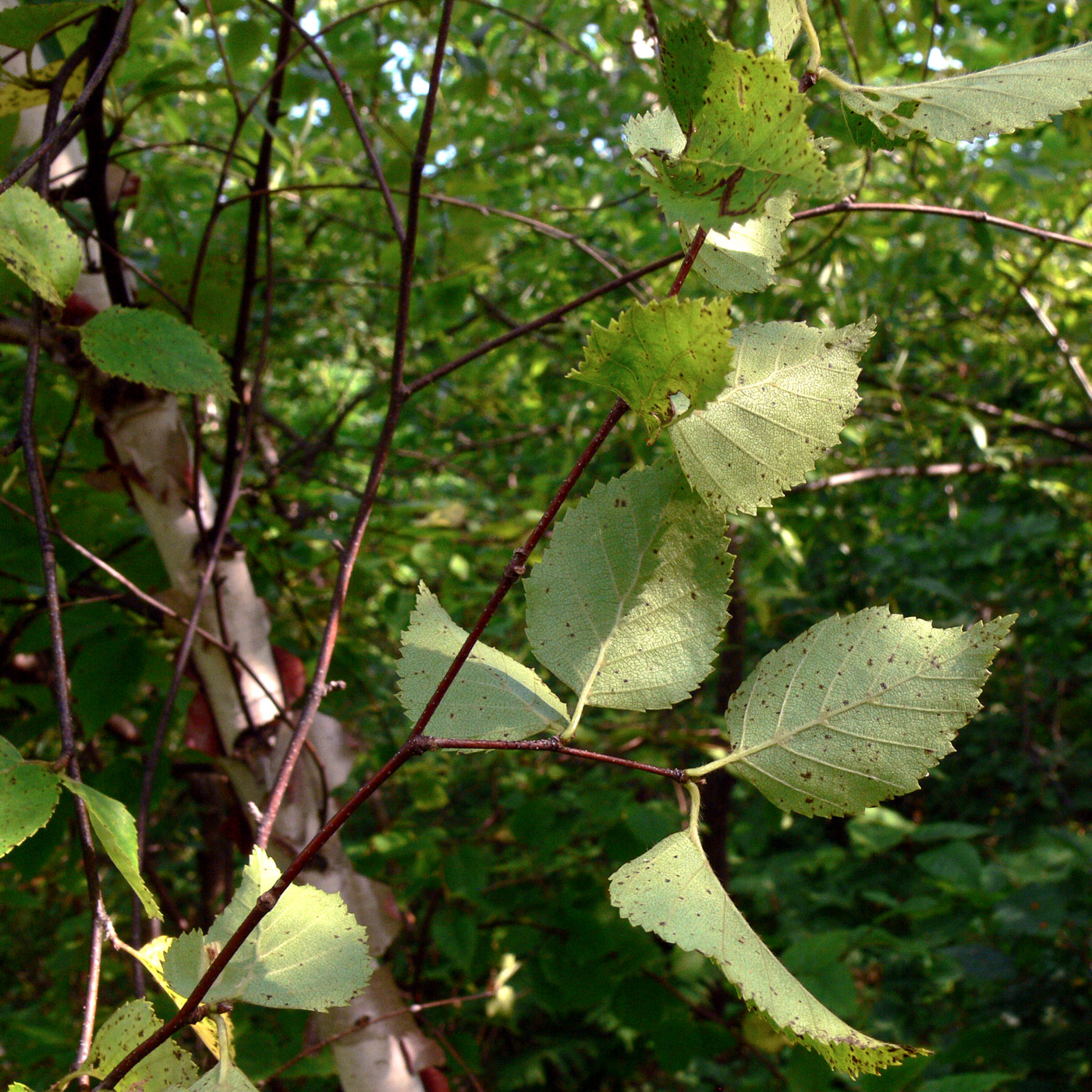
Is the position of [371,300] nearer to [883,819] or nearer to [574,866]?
[574,866]

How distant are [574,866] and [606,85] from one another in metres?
1.95

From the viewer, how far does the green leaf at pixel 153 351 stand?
55cm

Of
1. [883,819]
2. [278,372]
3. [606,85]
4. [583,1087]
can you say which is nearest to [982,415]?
[883,819]

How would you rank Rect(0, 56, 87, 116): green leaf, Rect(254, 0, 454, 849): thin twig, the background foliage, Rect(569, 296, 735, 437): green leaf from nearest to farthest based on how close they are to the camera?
Rect(569, 296, 735, 437): green leaf < Rect(254, 0, 454, 849): thin twig < Rect(0, 56, 87, 116): green leaf < the background foliage

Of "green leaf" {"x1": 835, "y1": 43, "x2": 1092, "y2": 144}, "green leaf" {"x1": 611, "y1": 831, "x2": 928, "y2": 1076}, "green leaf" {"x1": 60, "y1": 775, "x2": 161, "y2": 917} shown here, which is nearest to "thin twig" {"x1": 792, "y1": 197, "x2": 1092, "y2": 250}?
"green leaf" {"x1": 835, "y1": 43, "x2": 1092, "y2": 144}

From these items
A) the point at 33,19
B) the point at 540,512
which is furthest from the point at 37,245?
the point at 540,512

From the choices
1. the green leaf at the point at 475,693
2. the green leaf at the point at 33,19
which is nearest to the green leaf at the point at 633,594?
the green leaf at the point at 475,693

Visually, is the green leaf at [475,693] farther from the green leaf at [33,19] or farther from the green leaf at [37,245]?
the green leaf at [33,19]

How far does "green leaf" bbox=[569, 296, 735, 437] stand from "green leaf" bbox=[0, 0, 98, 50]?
1.52 ft

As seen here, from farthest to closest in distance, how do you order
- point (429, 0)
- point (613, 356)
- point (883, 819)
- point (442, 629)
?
point (883, 819)
point (429, 0)
point (442, 629)
point (613, 356)

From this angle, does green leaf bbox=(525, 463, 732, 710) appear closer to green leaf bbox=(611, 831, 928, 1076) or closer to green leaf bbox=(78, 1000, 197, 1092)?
green leaf bbox=(611, 831, 928, 1076)

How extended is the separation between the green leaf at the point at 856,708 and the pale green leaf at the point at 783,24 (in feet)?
0.68

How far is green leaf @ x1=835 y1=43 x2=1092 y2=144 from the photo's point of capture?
13.4 inches

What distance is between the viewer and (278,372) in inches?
126
